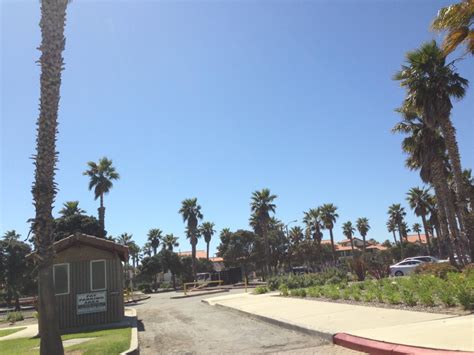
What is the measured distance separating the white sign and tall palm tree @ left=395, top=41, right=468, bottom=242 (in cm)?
1856

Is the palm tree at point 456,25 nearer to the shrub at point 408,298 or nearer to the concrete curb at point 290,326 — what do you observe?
the shrub at point 408,298

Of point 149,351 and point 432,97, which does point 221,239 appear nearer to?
point 432,97

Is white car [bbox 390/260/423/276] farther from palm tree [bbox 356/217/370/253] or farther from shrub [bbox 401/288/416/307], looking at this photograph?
palm tree [bbox 356/217/370/253]

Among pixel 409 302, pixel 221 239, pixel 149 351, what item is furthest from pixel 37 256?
pixel 221 239

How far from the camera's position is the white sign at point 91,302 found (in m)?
16.6

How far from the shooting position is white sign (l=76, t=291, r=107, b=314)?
54.6 feet

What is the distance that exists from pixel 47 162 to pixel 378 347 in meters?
7.44

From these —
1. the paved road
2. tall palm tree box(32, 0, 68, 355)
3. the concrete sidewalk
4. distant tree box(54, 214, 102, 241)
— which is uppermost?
distant tree box(54, 214, 102, 241)

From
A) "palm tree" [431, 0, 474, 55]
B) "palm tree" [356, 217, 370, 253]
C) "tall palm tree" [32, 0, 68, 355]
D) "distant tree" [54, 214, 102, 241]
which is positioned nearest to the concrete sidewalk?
"tall palm tree" [32, 0, 68, 355]

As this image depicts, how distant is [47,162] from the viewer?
9438 millimetres

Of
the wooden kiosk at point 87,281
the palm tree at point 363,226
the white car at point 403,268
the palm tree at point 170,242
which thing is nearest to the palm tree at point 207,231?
the palm tree at point 170,242

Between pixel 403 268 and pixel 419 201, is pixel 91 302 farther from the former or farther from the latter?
pixel 419 201

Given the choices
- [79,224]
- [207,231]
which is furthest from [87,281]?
[207,231]

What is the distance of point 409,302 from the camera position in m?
11.5
